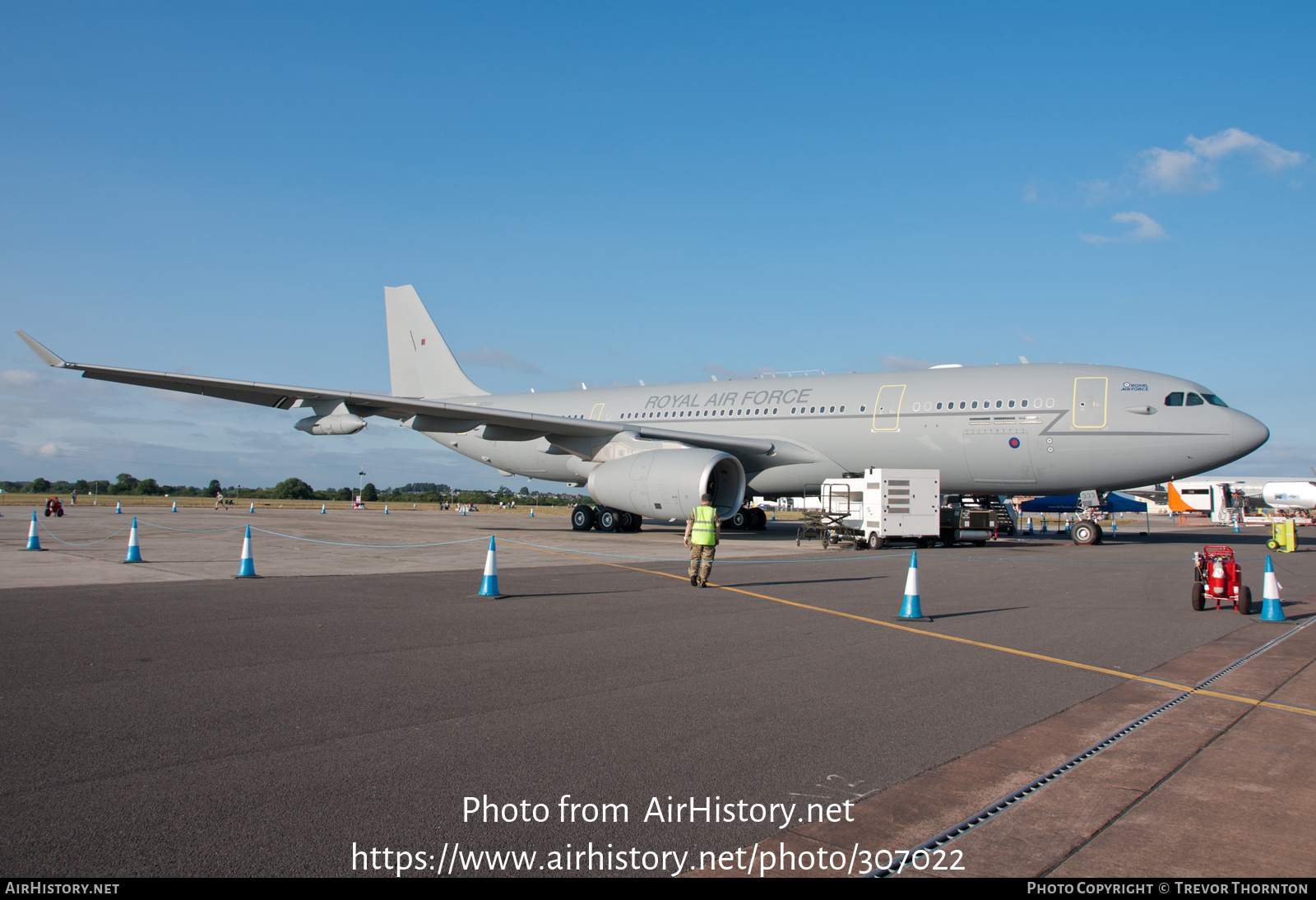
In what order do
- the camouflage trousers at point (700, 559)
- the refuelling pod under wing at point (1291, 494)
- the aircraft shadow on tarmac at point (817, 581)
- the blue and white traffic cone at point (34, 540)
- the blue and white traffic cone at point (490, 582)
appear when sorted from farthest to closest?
the refuelling pod under wing at point (1291, 494)
the blue and white traffic cone at point (34, 540)
the aircraft shadow on tarmac at point (817, 581)
the camouflage trousers at point (700, 559)
the blue and white traffic cone at point (490, 582)

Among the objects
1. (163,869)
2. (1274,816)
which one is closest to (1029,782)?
(1274,816)

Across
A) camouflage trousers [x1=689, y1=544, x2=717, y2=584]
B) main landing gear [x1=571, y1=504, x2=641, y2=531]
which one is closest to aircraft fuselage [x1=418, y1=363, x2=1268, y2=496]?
main landing gear [x1=571, y1=504, x2=641, y2=531]

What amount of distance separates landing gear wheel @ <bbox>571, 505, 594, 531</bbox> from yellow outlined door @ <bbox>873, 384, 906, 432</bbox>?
392 inches

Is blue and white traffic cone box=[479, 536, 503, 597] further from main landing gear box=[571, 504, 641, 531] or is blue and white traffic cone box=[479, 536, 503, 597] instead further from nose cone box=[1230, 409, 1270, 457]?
nose cone box=[1230, 409, 1270, 457]

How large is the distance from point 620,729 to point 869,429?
1784 cm

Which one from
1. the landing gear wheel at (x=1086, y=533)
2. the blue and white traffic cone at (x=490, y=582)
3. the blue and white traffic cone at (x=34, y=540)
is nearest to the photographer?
the blue and white traffic cone at (x=490, y=582)

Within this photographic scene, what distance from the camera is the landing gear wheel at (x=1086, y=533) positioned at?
80.5 feet

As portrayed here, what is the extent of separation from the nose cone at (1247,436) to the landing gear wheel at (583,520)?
1775 cm

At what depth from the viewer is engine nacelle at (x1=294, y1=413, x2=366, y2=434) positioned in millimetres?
20734

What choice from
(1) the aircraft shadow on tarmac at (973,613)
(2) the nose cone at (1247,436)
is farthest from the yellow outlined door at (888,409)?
(1) the aircraft shadow on tarmac at (973,613)

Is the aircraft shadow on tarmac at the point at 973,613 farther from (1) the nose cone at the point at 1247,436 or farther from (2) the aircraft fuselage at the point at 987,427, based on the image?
(1) the nose cone at the point at 1247,436
